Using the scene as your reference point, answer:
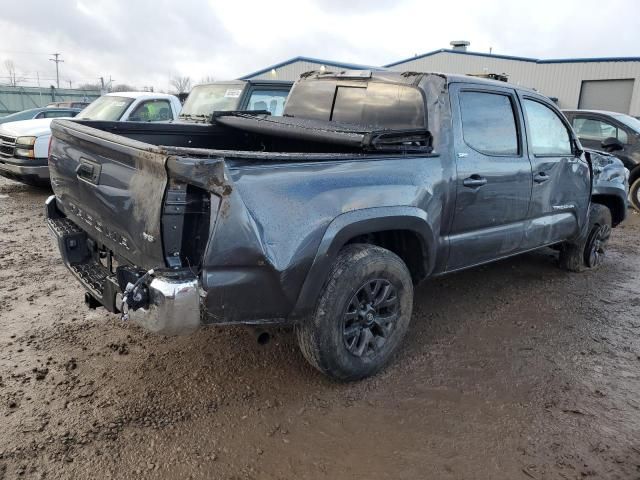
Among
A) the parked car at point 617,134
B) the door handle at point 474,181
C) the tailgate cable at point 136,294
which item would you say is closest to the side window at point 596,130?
the parked car at point 617,134

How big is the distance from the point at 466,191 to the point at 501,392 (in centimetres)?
138

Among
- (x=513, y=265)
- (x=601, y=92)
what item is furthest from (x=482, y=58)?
(x=513, y=265)

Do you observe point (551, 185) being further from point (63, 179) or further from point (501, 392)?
point (63, 179)

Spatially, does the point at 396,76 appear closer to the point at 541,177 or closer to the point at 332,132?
the point at 332,132

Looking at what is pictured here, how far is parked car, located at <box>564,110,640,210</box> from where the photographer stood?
30.6 ft

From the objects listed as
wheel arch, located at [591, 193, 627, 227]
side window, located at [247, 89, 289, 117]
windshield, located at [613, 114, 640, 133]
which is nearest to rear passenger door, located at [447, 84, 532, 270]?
wheel arch, located at [591, 193, 627, 227]

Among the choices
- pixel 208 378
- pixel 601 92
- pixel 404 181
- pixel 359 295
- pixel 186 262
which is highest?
pixel 601 92

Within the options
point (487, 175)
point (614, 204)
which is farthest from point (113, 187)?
point (614, 204)

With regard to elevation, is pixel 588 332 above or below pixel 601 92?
below

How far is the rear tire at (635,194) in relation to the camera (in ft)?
31.3

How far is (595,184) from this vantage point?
540cm

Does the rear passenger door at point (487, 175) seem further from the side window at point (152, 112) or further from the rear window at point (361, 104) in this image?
the side window at point (152, 112)

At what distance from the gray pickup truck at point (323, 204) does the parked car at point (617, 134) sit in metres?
5.35

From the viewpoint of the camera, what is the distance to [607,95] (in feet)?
79.1
